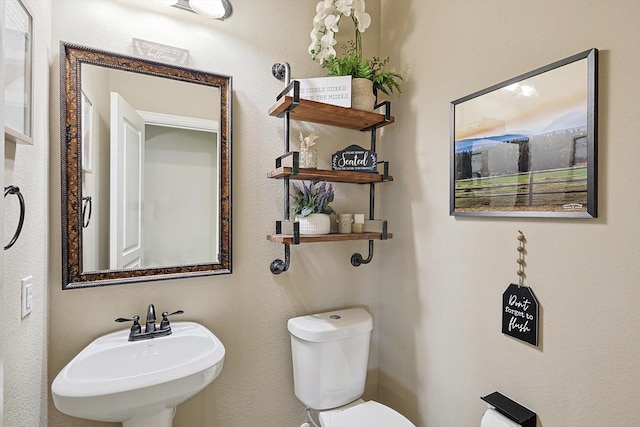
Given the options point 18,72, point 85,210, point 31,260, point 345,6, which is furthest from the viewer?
point 345,6

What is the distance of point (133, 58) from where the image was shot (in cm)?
130

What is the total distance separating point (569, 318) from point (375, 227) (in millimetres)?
902

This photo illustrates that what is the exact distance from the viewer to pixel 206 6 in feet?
4.47

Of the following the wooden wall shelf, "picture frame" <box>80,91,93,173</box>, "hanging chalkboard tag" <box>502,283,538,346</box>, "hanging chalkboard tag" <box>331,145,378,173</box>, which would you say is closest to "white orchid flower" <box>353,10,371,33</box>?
the wooden wall shelf

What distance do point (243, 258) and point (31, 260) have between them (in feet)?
2.44

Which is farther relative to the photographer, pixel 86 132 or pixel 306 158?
A: pixel 306 158

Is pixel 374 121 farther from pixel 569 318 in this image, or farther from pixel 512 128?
pixel 569 318

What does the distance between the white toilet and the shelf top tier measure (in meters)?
0.97

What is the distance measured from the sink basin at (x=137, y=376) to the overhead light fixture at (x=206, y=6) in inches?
51.7

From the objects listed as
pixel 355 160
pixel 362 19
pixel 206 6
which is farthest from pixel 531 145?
pixel 206 6

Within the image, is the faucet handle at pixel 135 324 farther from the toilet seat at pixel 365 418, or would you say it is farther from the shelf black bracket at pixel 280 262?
the toilet seat at pixel 365 418

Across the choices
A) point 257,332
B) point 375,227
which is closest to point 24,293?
point 257,332

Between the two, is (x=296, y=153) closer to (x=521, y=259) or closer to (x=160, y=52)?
(x=160, y=52)

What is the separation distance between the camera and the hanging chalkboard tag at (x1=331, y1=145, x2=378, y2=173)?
1.57 metres
